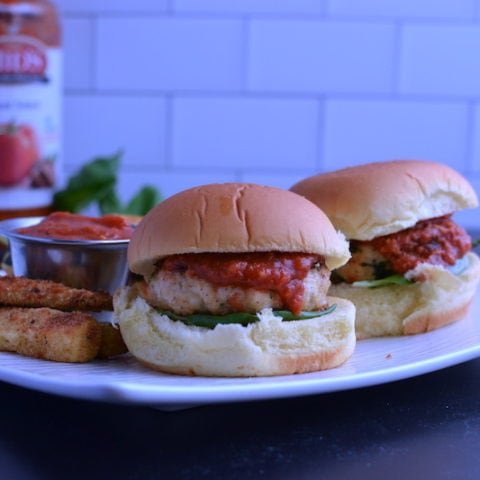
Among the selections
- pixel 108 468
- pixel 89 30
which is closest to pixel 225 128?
pixel 89 30

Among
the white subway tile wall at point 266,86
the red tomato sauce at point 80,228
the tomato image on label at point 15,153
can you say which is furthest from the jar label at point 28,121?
Answer: the red tomato sauce at point 80,228

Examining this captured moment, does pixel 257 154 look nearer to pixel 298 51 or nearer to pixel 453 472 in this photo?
pixel 298 51

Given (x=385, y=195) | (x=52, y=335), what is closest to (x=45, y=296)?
(x=52, y=335)

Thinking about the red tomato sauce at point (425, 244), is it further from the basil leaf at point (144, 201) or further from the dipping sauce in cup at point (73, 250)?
the basil leaf at point (144, 201)

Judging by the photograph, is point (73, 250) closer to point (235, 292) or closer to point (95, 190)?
point (235, 292)

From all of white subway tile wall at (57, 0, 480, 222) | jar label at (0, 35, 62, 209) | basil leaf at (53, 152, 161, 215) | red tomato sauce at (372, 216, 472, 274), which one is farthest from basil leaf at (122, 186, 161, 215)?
red tomato sauce at (372, 216, 472, 274)
